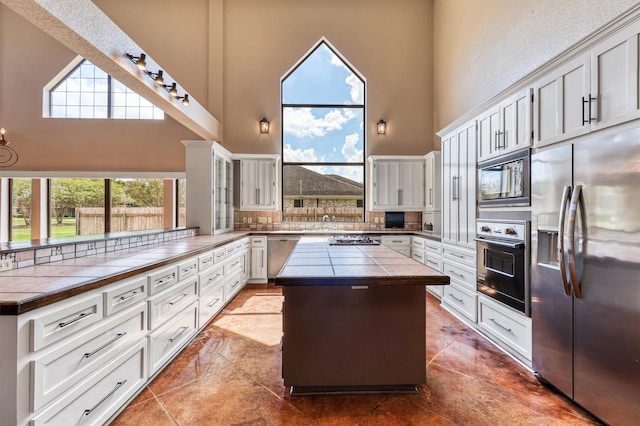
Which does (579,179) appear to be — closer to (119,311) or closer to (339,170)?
(119,311)

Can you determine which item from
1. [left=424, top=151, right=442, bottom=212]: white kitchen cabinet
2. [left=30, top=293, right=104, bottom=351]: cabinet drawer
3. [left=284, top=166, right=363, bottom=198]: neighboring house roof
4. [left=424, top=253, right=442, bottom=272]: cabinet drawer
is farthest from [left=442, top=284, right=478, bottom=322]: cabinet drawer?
[left=30, top=293, right=104, bottom=351]: cabinet drawer

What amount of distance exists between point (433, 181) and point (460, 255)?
1.91 m

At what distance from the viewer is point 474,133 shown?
3080 millimetres

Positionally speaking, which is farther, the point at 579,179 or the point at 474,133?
the point at 474,133

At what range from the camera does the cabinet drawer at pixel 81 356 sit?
1.23m

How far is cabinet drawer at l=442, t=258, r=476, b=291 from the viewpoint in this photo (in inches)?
120

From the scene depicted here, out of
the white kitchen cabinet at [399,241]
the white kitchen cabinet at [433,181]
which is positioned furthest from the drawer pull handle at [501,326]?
the white kitchen cabinet at [433,181]

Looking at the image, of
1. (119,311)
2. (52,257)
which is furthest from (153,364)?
(52,257)

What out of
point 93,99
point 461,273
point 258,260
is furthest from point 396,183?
point 93,99

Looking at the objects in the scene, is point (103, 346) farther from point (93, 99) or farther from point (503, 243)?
point (93, 99)

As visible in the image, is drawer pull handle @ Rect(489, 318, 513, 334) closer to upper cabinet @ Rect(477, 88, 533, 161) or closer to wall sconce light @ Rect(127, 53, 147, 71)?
upper cabinet @ Rect(477, 88, 533, 161)

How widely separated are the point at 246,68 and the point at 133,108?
228 cm

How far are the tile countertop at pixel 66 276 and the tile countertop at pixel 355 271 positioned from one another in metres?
0.94

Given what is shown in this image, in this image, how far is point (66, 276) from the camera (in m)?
1.58
